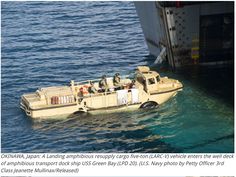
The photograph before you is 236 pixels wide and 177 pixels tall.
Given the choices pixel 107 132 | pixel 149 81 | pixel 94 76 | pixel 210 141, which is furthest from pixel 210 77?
pixel 107 132

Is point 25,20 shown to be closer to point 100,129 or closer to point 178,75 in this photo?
point 178,75

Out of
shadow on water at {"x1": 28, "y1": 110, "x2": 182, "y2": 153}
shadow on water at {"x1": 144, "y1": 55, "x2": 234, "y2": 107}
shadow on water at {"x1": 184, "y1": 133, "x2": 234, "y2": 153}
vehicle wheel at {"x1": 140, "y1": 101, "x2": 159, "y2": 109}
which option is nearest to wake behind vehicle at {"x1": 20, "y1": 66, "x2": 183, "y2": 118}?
vehicle wheel at {"x1": 140, "y1": 101, "x2": 159, "y2": 109}

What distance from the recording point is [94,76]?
4709 cm

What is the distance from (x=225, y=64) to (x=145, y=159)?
24806mm

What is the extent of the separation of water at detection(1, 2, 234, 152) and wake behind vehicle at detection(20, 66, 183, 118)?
2.26 feet

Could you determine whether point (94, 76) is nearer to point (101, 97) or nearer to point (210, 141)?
point (101, 97)

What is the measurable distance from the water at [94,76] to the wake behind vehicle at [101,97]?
2.26 ft

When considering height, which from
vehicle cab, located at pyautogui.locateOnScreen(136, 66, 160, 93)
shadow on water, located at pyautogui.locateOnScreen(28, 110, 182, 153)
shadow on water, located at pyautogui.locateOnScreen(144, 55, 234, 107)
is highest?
vehicle cab, located at pyautogui.locateOnScreen(136, 66, 160, 93)

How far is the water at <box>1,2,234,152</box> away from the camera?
33.4m

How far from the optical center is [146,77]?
38.8m

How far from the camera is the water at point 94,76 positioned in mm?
33406

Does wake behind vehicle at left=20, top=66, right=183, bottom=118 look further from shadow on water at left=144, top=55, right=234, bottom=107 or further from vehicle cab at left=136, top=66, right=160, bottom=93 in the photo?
shadow on water at left=144, top=55, right=234, bottom=107

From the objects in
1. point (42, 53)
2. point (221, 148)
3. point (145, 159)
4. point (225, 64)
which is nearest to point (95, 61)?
point (42, 53)

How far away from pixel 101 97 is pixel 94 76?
9615 millimetres
